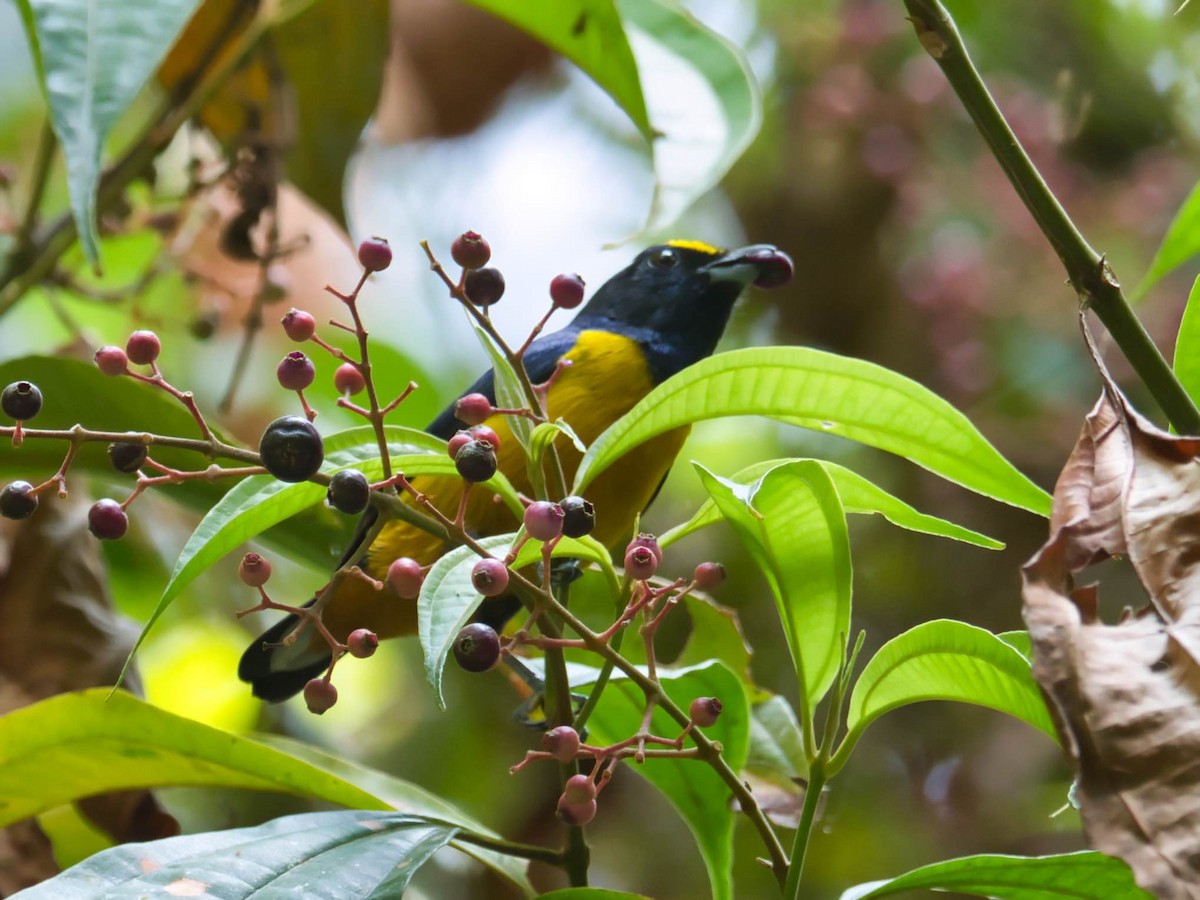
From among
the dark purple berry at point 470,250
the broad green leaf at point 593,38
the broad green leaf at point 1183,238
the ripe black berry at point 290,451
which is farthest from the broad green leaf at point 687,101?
the ripe black berry at point 290,451

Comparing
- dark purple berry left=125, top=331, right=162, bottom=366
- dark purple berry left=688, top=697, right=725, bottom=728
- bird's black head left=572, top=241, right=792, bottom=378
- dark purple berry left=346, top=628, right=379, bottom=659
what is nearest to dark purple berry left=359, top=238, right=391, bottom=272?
dark purple berry left=125, top=331, right=162, bottom=366

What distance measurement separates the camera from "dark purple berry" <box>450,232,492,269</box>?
0.87 metres

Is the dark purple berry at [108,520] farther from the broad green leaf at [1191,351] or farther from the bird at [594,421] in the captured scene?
the broad green leaf at [1191,351]

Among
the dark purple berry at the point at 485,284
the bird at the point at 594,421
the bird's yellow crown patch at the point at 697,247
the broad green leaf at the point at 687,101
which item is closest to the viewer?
the dark purple berry at the point at 485,284

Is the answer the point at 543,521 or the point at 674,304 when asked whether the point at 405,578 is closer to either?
the point at 543,521

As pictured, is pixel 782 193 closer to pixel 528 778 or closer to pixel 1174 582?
pixel 528 778

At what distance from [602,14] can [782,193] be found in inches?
81.2

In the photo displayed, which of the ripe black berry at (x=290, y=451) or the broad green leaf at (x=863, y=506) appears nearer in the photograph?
the ripe black berry at (x=290, y=451)

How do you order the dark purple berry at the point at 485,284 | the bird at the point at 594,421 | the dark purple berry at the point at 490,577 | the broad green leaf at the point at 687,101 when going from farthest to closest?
the bird at the point at 594,421
the broad green leaf at the point at 687,101
the dark purple berry at the point at 485,284
the dark purple berry at the point at 490,577

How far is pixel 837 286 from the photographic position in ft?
10.6

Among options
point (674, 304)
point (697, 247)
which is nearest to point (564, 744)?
point (674, 304)

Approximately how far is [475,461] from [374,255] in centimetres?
20

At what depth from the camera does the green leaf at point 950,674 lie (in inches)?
32.2

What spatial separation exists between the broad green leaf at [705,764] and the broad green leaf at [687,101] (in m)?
0.41
